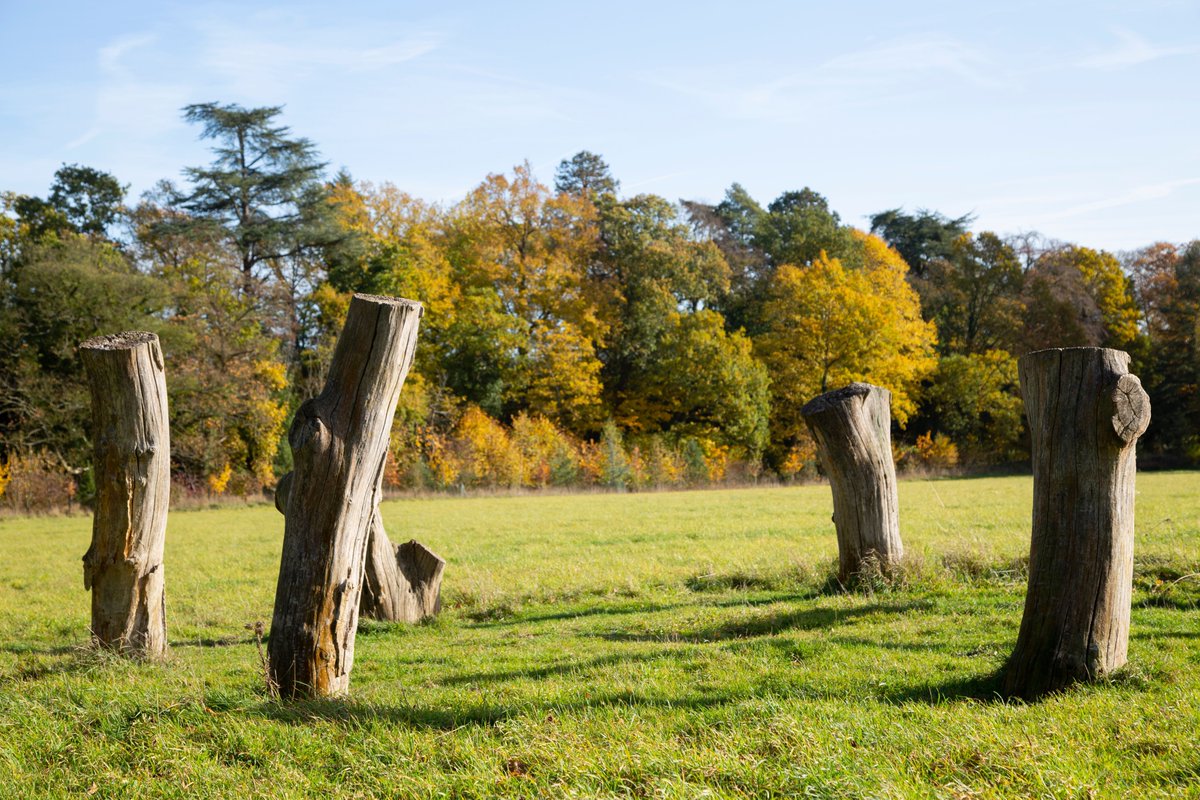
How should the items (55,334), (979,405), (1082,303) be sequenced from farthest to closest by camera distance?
(979,405)
(1082,303)
(55,334)

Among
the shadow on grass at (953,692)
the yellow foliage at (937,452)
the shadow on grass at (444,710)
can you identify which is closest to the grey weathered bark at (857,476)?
the shadow on grass at (953,692)

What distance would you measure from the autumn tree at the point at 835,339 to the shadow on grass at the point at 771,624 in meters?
42.2

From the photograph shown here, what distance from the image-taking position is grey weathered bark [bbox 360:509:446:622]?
9688mm

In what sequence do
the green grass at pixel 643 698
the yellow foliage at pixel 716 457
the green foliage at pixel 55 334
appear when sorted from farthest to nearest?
the yellow foliage at pixel 716 457, the green foliage at pixel 55 334, the green grass at pixel 643 698

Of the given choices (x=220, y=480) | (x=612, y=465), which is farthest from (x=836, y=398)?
(x=220, y=480)

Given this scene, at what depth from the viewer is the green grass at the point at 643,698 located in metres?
4.18

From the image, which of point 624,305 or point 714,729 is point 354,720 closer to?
point 714,729

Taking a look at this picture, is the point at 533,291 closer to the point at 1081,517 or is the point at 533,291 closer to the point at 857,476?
the point at 857,476

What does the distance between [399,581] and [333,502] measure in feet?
14.4

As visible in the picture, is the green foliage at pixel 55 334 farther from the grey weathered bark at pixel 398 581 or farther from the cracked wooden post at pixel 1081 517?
the cracked wooden post at pixel 1081 517

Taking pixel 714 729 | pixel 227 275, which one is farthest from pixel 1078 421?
pixel 227 275

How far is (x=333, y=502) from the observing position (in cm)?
577

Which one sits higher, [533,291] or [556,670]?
[533,291]

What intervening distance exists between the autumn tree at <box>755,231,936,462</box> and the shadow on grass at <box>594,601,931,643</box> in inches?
1662
